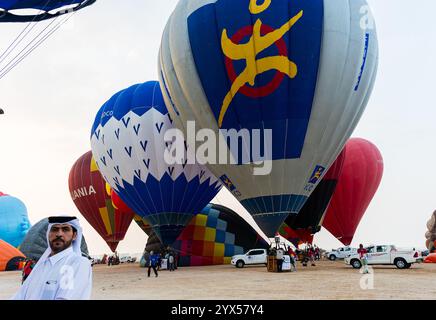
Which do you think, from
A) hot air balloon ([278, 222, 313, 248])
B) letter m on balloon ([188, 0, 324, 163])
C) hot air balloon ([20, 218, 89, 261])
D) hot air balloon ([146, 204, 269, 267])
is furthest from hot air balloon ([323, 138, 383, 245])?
hot air balloon ([20, 218, 89, 261])

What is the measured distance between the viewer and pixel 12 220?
147 ft

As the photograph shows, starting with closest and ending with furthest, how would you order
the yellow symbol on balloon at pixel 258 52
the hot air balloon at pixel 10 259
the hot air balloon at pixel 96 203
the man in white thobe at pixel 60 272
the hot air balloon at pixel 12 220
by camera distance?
the man in white thobe at pixel 60 272, the yellow symbol on balloon at pixel 258 52, the hot air balloon at pixel 10 259, the hot air balloon at pixel 96 203, the hot air balloon at pixel 12 220

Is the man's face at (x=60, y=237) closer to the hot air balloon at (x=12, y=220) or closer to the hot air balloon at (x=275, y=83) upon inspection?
the hot air balloon at (x=275, y=83)

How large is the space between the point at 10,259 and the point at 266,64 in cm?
2555

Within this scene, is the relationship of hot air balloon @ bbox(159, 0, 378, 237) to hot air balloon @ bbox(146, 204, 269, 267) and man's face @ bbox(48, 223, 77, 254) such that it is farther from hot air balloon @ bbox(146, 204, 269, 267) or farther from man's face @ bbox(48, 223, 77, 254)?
man's face @ bbox(48, 223, 77, 254)

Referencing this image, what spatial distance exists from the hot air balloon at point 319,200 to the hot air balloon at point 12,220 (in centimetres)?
3196

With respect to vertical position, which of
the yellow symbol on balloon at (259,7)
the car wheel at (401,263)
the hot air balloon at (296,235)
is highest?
the yellow symbol on balloon at (259,7)

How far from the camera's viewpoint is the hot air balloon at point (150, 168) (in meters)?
22.2

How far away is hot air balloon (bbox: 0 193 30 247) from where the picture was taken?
43.8 m

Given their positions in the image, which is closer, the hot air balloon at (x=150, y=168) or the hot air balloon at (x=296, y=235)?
the hot air balloon at (x=150, y=168)

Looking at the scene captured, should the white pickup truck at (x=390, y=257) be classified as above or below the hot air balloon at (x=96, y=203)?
below

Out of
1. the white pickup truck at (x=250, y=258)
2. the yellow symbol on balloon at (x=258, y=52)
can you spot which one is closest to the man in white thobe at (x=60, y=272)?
the yellow symbol on balloon at (x=258, y=52)
